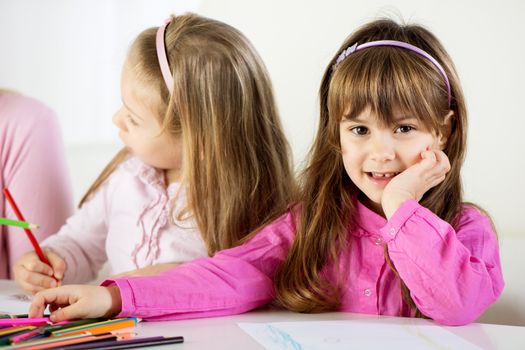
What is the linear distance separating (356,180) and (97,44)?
4.38 ft

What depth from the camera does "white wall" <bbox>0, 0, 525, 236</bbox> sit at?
172 cm

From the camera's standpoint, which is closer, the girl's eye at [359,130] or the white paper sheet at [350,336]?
the white paper sheet at [350,336]

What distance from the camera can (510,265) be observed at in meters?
1.40

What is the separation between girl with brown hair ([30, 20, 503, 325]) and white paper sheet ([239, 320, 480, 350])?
6 centimetres

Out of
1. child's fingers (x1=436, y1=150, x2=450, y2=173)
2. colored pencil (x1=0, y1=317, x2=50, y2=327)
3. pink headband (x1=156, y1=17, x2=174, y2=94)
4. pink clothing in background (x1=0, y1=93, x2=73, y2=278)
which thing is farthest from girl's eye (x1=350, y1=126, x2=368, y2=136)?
pink clothing in background (x1=0, y1=93, x2=73, y2=278)

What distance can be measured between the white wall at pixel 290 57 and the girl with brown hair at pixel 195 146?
435 mm

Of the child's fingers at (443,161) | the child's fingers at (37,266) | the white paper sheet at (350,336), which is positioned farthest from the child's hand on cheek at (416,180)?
the child's fingers at (37,266)

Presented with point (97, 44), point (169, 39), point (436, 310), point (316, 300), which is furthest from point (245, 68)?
point (97, 44)

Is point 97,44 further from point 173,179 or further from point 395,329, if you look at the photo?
point 395,329

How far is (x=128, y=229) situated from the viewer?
1443 mm

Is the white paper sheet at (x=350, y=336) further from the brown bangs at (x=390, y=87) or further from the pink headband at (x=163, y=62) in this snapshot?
the pink headband at (x=163, y=62)

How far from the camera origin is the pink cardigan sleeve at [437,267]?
3.18 ft

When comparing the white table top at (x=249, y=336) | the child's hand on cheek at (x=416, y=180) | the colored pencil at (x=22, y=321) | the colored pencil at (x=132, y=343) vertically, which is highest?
the child's hand on cheek at (x=416, y=180)

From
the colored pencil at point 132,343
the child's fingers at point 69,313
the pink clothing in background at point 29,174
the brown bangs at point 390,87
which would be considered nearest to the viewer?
the colored pencil at point 132,343
